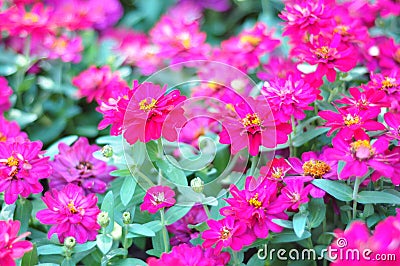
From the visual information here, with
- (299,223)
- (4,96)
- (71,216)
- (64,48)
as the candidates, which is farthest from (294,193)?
(64,48)

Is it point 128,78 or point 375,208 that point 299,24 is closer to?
point 375,208

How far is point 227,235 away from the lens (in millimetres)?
1018

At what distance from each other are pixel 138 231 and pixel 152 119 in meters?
0.21

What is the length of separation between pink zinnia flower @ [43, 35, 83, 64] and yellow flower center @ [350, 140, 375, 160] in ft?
3.09

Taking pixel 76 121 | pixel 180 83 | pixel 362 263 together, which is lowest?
pixel 76 121

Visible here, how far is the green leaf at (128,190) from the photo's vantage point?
3.68ft

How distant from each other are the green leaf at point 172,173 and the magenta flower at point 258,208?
124 millimetres

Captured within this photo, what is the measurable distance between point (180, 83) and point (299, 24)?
425 mm

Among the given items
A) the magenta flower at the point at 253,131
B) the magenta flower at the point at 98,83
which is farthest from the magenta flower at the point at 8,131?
the magenta flower at the point at 253,131

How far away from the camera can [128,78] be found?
174 centimetres

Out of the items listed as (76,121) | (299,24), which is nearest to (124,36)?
(76,121)

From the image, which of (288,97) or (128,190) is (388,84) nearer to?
(288,97)

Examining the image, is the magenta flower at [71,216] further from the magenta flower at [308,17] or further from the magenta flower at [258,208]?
the magenta flower at [308,17]

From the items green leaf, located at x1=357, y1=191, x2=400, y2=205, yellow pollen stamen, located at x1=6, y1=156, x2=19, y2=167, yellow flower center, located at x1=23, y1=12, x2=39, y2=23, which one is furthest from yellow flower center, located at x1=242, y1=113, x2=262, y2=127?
yellow flower center, located at x1=23, y1=12, x2=39, y2=23
